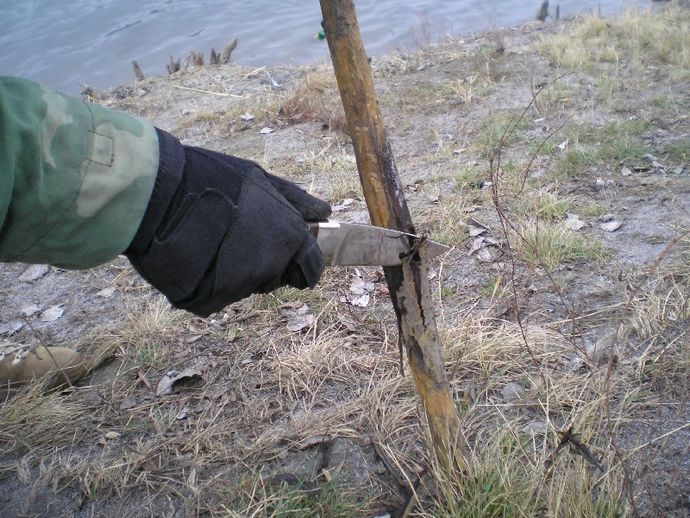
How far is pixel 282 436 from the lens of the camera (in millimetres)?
2479

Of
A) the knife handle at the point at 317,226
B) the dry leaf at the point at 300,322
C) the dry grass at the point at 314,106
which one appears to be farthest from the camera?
the dry grass at the point at 314,106

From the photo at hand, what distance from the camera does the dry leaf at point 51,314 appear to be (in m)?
3.67

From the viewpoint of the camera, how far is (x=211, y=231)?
1.54 m

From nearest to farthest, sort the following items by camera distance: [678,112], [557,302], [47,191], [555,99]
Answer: [47,191] < [557,302] < [678,112] < [555,99]

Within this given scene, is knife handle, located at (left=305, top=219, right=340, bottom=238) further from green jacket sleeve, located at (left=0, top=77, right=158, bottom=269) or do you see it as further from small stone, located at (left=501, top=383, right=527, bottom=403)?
small stone, located at (left=501, top=383, right=527, bottom=403)

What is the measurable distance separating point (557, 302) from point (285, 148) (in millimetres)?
3258

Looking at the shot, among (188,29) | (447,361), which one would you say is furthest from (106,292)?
(188,29)

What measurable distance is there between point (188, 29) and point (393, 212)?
529 inches

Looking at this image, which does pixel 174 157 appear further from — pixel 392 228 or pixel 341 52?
pixel 392 228

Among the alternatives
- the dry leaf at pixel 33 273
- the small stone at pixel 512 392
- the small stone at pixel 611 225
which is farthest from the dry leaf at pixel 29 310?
the small stone at pixel 611 225

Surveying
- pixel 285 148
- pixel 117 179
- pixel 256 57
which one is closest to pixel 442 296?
pixel 117 179

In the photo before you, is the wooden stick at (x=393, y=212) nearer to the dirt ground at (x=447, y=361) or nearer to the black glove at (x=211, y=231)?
the dirt ground at (x=447, y=361)

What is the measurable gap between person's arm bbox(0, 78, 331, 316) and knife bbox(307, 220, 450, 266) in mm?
62

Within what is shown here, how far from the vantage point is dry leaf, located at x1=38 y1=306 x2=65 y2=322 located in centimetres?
367
